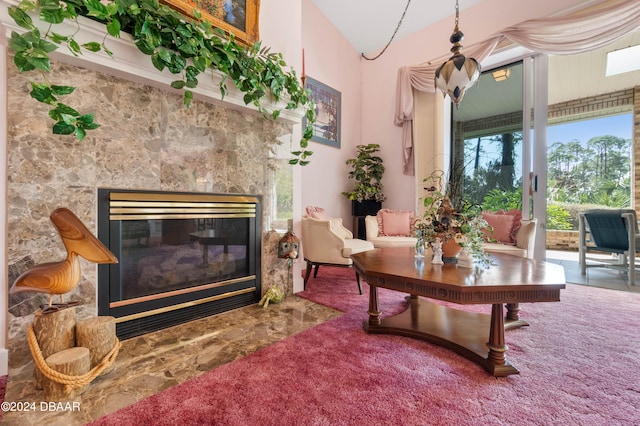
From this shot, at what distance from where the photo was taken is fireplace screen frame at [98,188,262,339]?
5.77 ft

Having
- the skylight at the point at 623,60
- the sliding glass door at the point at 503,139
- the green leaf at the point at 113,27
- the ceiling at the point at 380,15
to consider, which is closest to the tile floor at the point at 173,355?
the green leaf at the point at 113,27

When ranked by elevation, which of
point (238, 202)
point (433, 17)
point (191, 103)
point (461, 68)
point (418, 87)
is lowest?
point (238, 202)

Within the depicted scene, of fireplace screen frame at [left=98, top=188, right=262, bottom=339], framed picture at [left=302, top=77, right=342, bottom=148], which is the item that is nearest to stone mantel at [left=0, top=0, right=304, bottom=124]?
fireplace screen frame at [left=98, top=188, right=262, bottom=339]

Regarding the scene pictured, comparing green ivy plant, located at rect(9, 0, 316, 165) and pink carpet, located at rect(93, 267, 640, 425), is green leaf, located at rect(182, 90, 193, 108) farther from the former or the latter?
pink carpet, located at rect(93, 267, 640, 425)

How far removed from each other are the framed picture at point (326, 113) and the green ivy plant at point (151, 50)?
1.76 m

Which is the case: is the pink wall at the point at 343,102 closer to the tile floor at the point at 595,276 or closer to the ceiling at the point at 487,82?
the ceiling at the point at 487,82

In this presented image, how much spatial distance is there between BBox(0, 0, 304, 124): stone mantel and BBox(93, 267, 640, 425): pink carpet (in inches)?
71.7

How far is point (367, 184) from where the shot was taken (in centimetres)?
463

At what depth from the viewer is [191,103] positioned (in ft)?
6.95

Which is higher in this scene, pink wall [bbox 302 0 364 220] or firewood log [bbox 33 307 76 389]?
pink wall [bbox 302 0 364 220]

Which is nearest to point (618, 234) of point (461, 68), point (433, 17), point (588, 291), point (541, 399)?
point (588, 291)

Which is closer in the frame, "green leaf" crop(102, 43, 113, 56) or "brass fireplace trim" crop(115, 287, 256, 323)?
"green leaf" crop(102, 43, 113, 56)

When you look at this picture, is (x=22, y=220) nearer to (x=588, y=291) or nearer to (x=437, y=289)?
(x=437, y=289)

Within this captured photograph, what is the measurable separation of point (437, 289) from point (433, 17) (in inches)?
167
